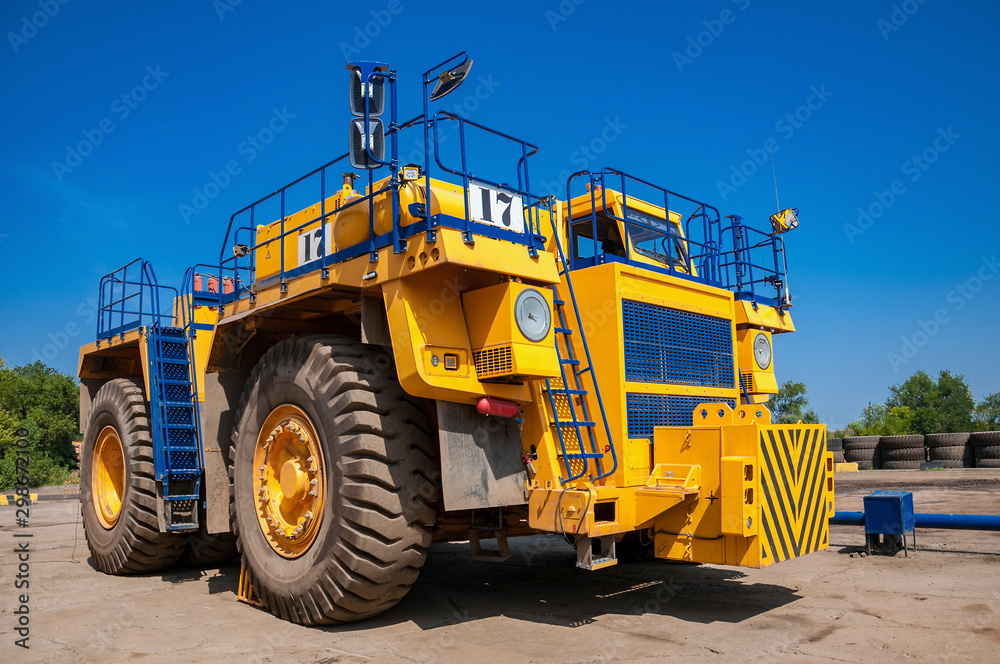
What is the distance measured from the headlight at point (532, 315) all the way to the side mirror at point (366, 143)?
1.50 m

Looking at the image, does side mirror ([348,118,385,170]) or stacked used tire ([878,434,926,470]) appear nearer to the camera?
side mirror ([348,118,385,170])

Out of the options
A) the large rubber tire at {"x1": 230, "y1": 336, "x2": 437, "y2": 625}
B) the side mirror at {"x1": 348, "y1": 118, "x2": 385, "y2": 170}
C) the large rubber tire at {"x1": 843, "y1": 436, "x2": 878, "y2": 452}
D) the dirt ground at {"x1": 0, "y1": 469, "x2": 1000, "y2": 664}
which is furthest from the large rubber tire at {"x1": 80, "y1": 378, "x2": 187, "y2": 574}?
the large rubber tire at {"x1": 843, "y1": 436, "x2": 878, "y2": 452}

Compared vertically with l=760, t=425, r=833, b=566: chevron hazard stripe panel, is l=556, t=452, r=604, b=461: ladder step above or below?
above

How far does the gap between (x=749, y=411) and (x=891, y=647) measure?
1.95 m

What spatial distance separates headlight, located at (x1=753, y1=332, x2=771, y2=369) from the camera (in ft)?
26.1

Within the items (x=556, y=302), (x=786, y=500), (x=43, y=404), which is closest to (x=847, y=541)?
(x=786, y=500)

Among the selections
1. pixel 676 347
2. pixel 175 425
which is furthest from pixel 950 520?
pixel 175 425

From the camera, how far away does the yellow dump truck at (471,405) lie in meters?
5.45

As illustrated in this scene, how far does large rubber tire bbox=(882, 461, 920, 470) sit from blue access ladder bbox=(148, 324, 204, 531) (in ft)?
72.8

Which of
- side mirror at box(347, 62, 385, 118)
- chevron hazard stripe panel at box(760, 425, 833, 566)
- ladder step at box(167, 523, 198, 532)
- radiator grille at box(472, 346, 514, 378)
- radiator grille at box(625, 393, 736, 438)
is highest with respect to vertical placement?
side mirror at box(347, 62, 385, 118)

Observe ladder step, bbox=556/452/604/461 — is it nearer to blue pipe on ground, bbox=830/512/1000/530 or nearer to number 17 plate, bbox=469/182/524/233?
number 17 plate, bbox=469/182/524/233

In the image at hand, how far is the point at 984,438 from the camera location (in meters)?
21.7

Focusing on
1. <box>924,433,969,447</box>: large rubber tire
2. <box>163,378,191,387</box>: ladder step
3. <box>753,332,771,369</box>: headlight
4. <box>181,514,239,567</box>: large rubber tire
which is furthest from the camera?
<box>924,433,969,447</box>: large rubber tire

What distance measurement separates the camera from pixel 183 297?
9.31 meters
